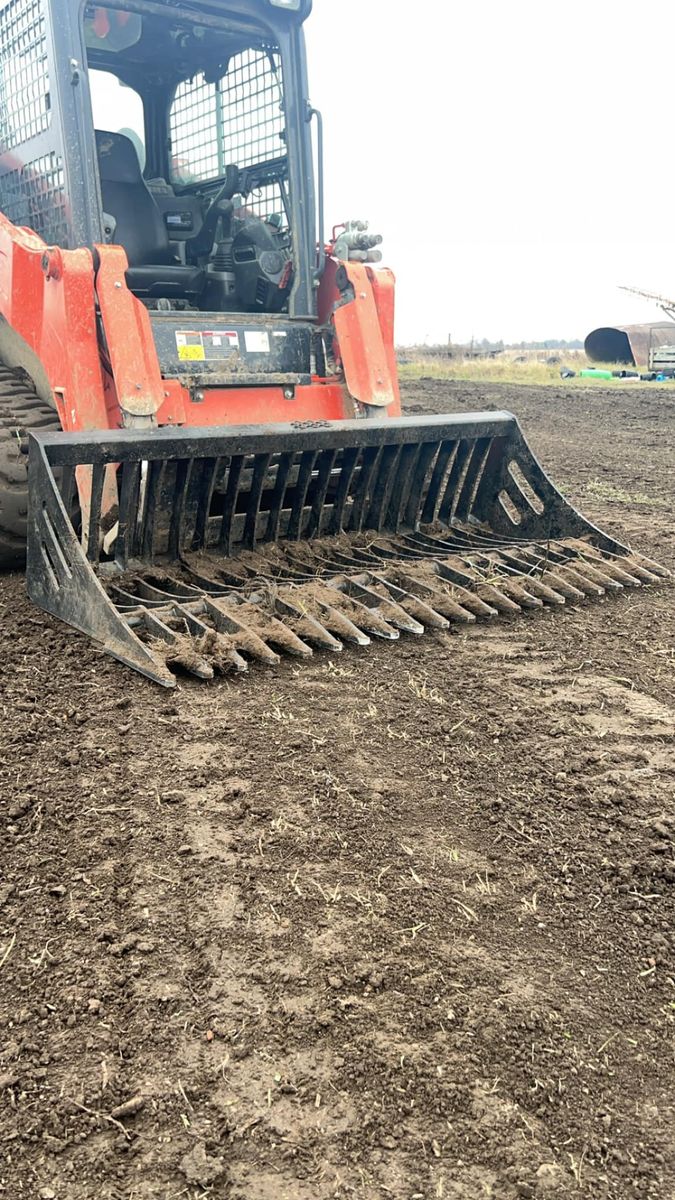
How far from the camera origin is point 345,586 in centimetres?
437

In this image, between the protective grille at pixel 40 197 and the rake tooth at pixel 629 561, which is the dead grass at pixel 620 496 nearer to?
the rake tooth at pixel 629 561

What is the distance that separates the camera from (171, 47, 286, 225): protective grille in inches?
228

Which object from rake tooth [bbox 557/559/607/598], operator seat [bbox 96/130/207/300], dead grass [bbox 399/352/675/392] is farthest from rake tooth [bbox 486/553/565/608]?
dead grass [bbox 399/352/675/392]

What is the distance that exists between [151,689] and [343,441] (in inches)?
72.1

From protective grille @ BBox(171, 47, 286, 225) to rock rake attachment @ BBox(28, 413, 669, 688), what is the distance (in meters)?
1.86

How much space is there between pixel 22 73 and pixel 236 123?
1.36 metres

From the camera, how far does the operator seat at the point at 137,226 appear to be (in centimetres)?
578

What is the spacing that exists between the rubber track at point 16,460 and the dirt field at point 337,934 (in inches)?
46.7

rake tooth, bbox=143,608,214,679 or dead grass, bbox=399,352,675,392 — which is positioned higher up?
rake tooth, bbox=143,608,214,679

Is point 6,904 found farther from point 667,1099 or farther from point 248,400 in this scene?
point 248,400

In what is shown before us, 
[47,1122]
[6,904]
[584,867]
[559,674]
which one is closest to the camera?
[47,1122]

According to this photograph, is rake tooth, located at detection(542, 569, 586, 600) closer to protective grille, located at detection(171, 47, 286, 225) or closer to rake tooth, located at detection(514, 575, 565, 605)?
rake tooth, located at detection(514, 575, 565, 605)

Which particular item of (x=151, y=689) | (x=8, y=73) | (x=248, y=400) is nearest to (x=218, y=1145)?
(x=151, y=689)

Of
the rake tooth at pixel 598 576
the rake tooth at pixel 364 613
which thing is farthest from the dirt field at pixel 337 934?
the rake tooth at pixel 598 576
